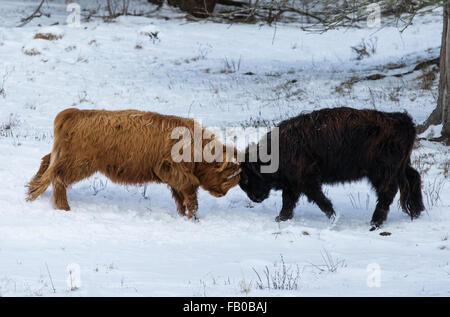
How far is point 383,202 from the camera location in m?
7.11

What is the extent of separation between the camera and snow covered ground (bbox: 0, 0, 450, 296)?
525cm

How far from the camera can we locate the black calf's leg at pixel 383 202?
7.07m

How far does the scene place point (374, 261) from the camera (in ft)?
19.0

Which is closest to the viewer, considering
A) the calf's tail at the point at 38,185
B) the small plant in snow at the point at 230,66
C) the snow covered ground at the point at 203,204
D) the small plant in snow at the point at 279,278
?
the small plant in snow at the point at 279,278

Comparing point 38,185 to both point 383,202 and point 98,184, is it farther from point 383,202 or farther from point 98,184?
point 383,202

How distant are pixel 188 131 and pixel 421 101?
7.30 meters

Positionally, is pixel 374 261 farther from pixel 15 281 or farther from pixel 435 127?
pixel 435 127

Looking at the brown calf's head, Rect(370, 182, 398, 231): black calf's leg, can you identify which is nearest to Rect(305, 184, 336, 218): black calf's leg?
Rect(370, 182, 398, 231): black calf's leg

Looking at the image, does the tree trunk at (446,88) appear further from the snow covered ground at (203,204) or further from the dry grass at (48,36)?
the dry grass at (48,36)

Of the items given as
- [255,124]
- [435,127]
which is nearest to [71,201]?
[255,124]

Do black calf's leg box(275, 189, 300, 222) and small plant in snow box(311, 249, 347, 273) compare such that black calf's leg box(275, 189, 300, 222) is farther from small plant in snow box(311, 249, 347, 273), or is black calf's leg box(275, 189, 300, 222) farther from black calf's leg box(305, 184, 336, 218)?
small plant in snow box(311, 249, 347, 273)

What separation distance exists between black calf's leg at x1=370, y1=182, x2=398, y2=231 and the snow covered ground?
7.0 inches

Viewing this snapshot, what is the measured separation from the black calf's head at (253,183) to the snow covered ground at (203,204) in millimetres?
255

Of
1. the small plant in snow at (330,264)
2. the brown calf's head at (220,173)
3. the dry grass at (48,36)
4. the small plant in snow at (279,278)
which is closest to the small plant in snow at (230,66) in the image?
the dry grass at (48,36)
